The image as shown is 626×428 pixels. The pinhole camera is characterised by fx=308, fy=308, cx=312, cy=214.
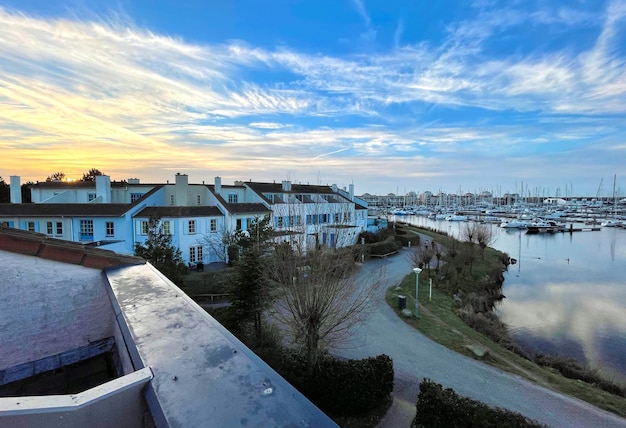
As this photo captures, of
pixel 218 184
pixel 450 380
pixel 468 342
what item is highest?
pixel 218 184

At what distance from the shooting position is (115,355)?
3688 mm

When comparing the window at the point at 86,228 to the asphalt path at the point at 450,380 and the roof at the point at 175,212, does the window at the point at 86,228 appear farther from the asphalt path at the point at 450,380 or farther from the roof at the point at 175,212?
the asphalt path at the point at 450,380

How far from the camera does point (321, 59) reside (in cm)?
1866

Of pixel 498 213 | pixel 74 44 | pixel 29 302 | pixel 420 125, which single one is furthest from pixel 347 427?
pixel 498 213

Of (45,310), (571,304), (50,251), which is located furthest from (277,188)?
(45,310)

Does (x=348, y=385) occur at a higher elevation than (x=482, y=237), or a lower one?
lower

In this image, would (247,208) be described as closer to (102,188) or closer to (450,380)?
(102,188)

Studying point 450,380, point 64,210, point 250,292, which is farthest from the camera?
point 64,210

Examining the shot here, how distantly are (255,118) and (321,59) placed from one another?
7.67 meters

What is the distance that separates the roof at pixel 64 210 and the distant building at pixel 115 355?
27394 millimetres

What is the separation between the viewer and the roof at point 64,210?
2769 cm

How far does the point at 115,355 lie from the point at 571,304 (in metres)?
32.1

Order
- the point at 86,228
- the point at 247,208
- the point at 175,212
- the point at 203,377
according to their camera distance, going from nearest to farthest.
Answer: the point at 203,377, the point at 86,228, the point at 175,212, the point at 247,208

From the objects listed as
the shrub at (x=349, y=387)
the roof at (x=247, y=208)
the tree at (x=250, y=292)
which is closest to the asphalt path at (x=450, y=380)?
the shrub at (x=349, y=387)
